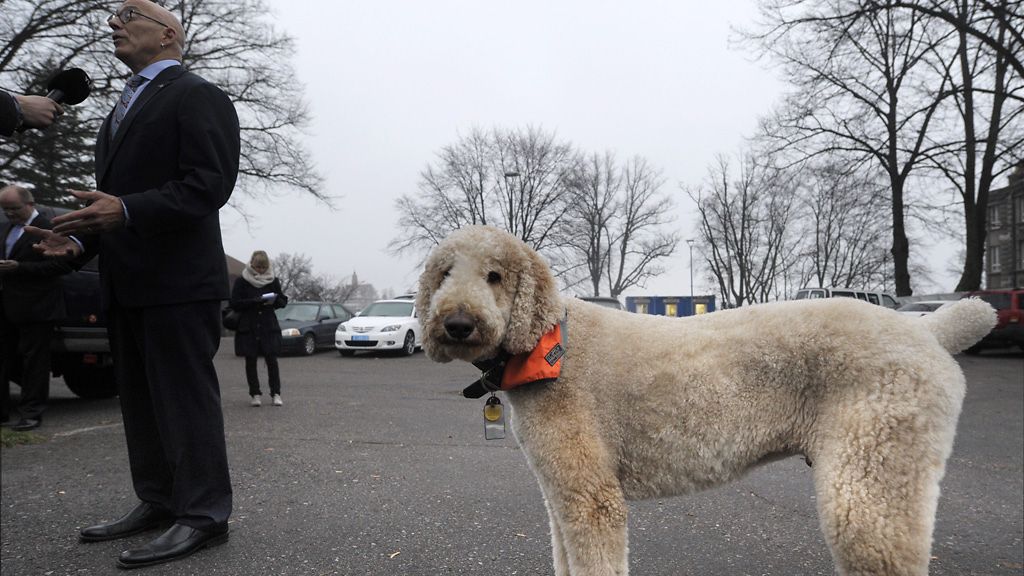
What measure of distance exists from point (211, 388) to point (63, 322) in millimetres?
4330

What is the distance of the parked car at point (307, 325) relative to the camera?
16.3m

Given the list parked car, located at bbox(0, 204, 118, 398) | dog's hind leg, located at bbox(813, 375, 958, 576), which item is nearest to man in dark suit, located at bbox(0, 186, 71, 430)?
parked car, located at bbox(0, 204, 118, 398)

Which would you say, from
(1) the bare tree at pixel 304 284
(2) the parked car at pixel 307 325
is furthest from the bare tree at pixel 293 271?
(2) the parked car at pixel 307 325

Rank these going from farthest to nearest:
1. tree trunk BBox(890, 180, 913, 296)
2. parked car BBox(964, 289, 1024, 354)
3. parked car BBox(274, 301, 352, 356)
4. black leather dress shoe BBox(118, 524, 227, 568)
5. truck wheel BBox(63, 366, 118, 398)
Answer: tree trunk BBox(890, 180, 913, 296) → parked car BBox(274, 301, 352, 356) → parked car BBox(964, 289, 1024, 354) → truck wheel BBox(63, 366, 118, 398) → black leather dress shoe BBox(118, 524, 227, 568)

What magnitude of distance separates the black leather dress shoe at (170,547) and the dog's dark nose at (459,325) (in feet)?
6.36

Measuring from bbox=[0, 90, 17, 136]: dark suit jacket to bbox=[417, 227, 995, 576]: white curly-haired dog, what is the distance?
1.88m

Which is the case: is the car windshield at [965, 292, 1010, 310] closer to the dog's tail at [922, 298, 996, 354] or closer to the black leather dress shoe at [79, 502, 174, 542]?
the dog's tail at [922, 298, 996, 354]

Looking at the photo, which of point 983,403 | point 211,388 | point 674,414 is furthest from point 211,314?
point 983,403

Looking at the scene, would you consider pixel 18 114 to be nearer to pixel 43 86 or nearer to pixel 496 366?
pixel 496 366

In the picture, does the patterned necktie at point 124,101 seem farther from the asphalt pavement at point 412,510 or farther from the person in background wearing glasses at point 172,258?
the asphalt pavement at point 412,510

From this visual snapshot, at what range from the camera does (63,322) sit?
5.94 meters

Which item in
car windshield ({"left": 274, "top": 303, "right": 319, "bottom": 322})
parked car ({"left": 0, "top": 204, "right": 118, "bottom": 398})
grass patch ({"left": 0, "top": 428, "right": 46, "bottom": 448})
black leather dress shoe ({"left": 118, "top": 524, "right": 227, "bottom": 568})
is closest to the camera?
black leather dress shoe ({"left": 118, "top": 524, "right": 227, "bottom": 568})

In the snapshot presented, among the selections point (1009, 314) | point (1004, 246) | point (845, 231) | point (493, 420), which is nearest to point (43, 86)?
point (493, 420)

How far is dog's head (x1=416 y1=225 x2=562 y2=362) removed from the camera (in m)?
1.78
